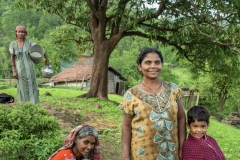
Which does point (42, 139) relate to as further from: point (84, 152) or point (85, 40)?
point (85, 40)

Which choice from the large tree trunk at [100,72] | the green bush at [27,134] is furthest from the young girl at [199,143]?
the large tree trunk at [100,72]

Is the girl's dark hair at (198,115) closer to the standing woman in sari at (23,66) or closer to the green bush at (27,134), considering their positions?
the green bush at (27,134)

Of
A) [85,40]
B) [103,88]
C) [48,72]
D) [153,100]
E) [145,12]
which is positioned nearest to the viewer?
[153,100]

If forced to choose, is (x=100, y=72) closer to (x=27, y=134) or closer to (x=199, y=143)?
(x=27, y=134)

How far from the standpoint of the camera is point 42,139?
3.46 meters

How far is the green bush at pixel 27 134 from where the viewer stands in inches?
126

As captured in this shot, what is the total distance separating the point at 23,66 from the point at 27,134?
2478 millimetres

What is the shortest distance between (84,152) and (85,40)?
11672 mm

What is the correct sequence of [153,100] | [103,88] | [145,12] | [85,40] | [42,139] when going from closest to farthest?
[153,100] → [42,139] → [145,12] → [103,88] → [85,40]

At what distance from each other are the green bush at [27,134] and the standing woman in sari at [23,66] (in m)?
2.02

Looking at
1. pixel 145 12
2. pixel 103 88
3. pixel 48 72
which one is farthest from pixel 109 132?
pixel 103 88

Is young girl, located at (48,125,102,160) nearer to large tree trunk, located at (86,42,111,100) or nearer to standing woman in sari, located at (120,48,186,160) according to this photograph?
standing woman in sari, located at (120,48,186,160)

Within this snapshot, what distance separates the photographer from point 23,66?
565 cm

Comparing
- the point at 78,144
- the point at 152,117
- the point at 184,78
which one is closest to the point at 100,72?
the point at 78,144
